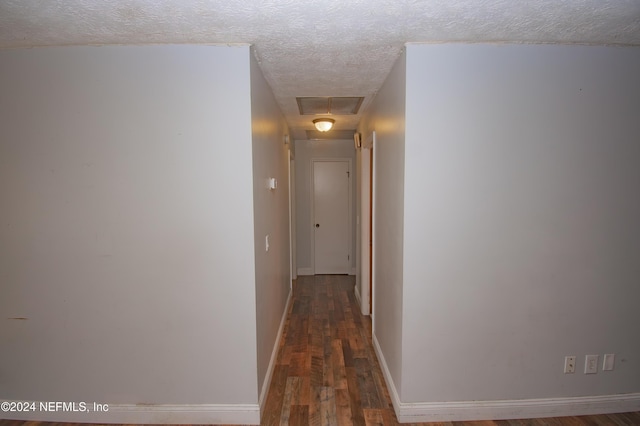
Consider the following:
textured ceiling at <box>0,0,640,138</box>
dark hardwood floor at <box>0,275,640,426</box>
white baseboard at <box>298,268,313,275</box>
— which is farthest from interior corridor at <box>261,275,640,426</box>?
textured ceiling at <box>0,0,640,138</box>

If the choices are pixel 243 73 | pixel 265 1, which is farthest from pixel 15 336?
pixel 265 1

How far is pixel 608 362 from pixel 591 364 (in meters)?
0.12

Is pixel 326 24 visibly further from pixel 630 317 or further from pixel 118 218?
pixel 630 317

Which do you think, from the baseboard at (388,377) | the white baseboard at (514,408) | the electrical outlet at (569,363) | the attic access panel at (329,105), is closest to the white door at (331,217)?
the attic access panel at (329,105)

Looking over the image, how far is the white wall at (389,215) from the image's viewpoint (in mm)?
1844

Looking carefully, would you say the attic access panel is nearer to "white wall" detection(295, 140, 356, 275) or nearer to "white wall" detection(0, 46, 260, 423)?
"white wall" detection(0, 46, 260, 423)

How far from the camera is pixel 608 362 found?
184 cm

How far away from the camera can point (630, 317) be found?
182 cm

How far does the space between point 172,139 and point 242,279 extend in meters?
0.94

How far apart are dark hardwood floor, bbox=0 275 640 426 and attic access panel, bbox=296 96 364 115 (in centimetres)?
237

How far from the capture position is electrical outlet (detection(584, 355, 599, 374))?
183cm

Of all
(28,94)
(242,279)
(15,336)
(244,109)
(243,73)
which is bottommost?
(15,336)

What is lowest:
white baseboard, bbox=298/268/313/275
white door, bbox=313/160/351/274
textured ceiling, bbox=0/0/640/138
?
white baseboard, bbox=298/268/313/275

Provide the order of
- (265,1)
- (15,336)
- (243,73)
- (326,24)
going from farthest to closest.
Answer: (15,336)
(243,73)
(326,24)
(265,1)
